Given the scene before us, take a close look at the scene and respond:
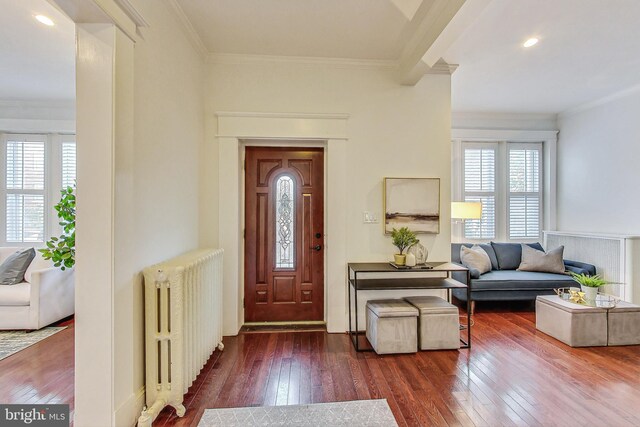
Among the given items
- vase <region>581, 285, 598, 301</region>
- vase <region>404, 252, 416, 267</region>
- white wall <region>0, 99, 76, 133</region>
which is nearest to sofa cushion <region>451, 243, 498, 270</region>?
vase <region>581, 285, 598, 301</region>

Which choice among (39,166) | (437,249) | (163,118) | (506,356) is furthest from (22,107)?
(506,356)

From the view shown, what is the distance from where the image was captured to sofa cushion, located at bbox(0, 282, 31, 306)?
9.98ft

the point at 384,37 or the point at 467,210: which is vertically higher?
the point at 384,37

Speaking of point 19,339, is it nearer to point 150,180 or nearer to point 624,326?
point 150,180

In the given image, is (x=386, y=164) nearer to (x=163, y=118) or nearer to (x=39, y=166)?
(x=163, y=118)

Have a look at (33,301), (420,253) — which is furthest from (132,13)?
(33,301)

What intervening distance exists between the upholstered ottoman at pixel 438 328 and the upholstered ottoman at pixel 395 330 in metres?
0.08

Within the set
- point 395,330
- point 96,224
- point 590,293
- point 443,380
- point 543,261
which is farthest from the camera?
point 543,261

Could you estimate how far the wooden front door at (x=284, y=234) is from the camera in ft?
10.8

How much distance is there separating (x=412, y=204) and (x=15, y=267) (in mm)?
4393

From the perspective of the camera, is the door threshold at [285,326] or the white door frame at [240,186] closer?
the white door frame at [240,186]

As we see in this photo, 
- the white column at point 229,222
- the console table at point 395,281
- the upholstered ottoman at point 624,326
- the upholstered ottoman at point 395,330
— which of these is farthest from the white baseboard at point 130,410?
the upholstered ottoman at point 624,326

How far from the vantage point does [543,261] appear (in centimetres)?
412

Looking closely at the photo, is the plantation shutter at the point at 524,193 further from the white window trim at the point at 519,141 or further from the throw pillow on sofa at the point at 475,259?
the throw pillow on sofa at the point at 475,259
